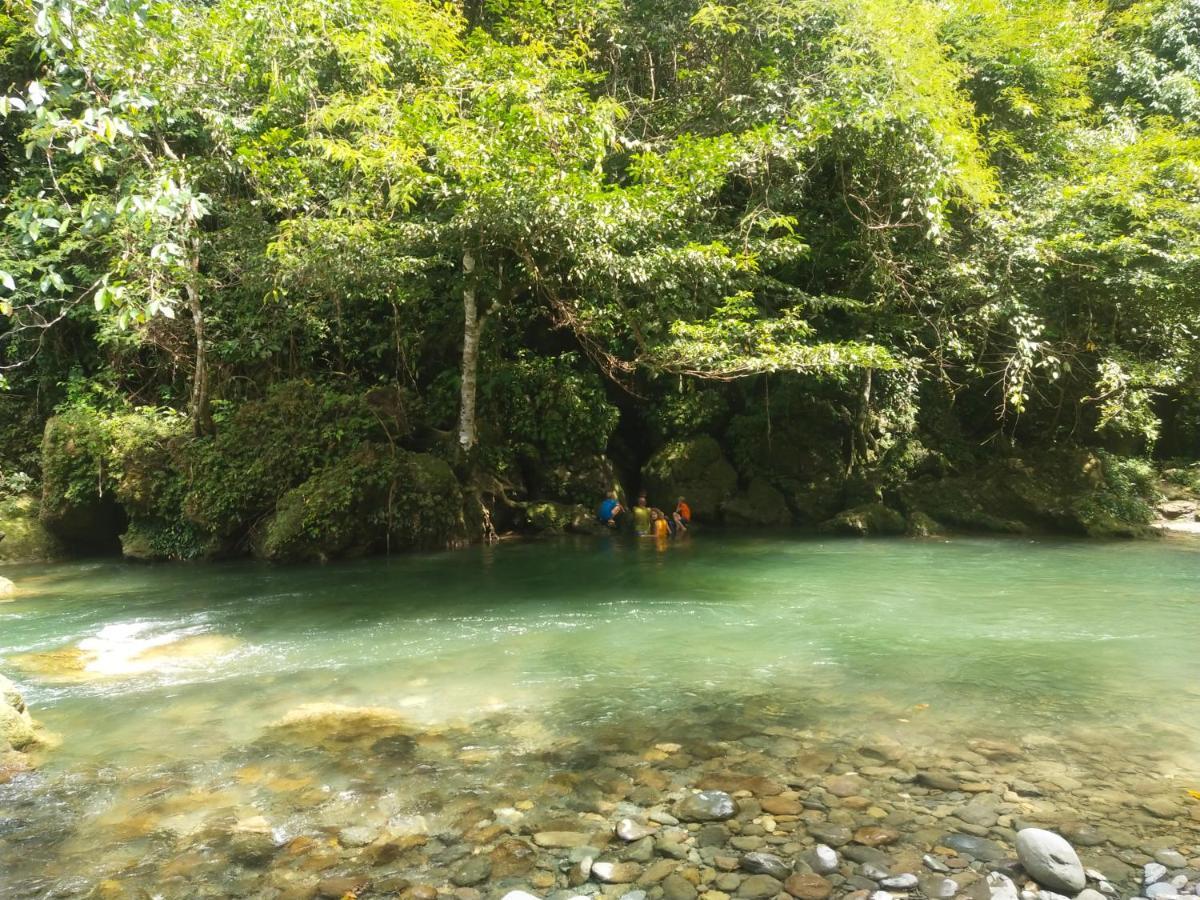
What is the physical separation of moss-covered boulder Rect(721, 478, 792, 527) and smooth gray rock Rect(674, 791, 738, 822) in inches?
465

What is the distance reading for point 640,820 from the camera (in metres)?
3.91

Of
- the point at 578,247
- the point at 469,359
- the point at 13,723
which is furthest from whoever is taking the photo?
the point at 469,359

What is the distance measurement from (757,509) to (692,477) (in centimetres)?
143

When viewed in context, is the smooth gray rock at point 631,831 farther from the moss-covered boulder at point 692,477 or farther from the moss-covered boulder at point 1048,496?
the moss-covered boulder at point 1048,496

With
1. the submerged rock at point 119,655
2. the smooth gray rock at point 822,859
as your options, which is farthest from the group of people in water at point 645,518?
the smooth gray rock at point 822,859

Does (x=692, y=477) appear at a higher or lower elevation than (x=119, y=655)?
higher

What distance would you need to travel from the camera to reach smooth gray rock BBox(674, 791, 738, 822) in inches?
154

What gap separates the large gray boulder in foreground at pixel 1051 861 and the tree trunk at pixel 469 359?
994 centimetres

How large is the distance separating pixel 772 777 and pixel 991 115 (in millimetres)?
14268

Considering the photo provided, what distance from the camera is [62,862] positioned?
360 cm

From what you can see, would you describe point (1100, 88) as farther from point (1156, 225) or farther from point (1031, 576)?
point (1031, 576)

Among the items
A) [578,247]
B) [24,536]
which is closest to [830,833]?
[578,247]

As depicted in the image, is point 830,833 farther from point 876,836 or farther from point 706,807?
point 706,807

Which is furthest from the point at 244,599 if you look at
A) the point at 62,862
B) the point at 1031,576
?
the point at 1031,576
